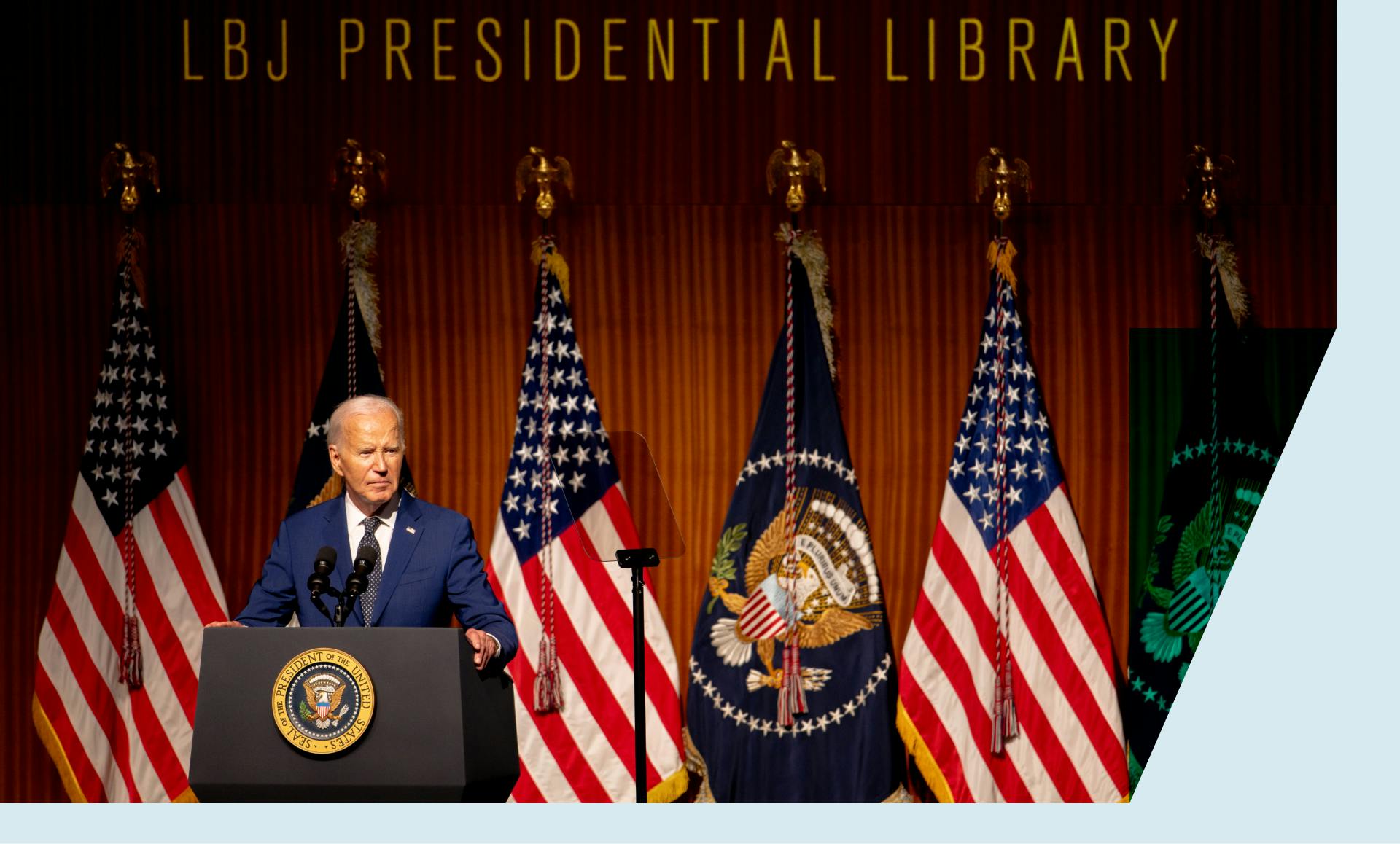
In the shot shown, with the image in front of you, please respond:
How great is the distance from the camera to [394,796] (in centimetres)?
Result: 314

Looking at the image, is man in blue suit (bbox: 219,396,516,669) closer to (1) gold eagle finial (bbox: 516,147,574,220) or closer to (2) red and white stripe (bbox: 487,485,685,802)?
(2) red and white stripe (bbox: 487,485,685,802)

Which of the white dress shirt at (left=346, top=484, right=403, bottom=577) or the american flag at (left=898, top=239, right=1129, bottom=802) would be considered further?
the american flag at (left=898, top=239, right=1129, bottom=802)

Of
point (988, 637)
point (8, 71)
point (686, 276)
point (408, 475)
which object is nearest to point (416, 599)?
point (408, 475)

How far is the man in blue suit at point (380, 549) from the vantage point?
3.53 m

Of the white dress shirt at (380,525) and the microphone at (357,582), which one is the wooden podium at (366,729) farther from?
the white dress shirt at (380,525)

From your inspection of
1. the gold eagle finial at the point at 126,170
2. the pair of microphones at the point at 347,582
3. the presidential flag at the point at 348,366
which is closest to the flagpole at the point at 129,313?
the gold eagle finial at the point at 126,170

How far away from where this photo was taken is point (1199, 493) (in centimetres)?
498

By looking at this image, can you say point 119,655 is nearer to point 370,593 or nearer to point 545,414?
point 545,414

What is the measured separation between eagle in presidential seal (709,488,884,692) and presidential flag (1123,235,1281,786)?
2.86ft

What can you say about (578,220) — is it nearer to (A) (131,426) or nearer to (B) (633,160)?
(B) (633,160)

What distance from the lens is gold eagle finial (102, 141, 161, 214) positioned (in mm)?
4910

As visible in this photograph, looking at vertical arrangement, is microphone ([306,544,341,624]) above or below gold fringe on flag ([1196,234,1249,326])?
below

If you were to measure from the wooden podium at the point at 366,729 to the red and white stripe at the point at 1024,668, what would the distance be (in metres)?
2.12

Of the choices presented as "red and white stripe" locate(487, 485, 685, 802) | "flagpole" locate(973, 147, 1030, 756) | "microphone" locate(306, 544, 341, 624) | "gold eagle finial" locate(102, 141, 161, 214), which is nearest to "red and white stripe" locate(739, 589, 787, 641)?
"red and white stripe" locate(487, 485, 685, 802)
